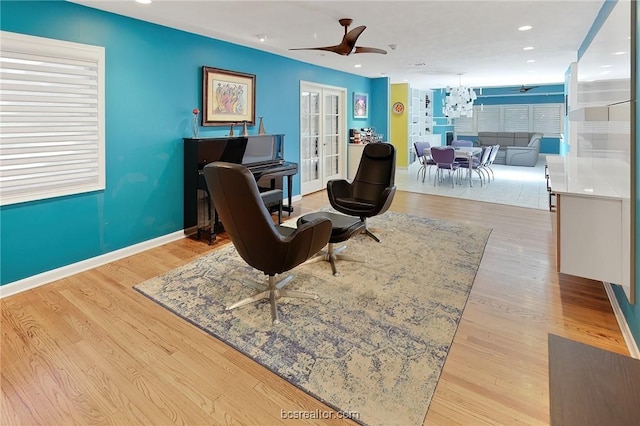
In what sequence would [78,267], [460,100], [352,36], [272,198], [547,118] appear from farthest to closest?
[547,118]
[460,100]
[272,198]
[352,36]
[78,267]

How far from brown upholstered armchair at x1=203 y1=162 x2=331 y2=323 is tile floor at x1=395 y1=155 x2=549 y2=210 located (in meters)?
4.78

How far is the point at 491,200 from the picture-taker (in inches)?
250

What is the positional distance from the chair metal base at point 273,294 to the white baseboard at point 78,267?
1625 millimetres

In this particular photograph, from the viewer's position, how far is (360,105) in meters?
8.31

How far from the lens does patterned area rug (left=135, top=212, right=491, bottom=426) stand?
1.87 m

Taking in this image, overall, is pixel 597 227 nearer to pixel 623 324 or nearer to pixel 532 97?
pixel 623 324

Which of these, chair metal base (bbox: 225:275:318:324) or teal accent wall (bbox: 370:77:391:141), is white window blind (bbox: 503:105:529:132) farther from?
chair metal base (bbox: 225:275:318:324)

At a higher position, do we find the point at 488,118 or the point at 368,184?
the point at 488,118

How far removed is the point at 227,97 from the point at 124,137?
154cm

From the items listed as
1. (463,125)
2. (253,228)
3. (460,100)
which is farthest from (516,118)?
(253,228)

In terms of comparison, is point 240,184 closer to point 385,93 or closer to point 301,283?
point 301,283

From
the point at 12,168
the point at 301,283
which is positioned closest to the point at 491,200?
the point at 301,283

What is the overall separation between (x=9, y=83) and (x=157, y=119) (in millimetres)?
1326

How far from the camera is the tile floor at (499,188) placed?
6328 mm
